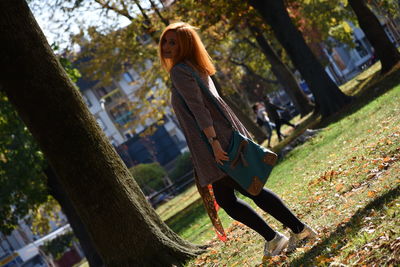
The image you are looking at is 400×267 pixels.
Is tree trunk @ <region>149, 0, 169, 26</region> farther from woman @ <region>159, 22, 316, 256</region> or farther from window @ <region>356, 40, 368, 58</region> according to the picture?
window @ <region>356, 40, 368, 58</region>

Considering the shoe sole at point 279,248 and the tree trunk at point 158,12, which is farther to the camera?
the tree trunk at point 158,12

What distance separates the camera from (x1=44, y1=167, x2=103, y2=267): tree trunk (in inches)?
820

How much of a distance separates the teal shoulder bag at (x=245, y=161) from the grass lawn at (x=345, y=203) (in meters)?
0.72

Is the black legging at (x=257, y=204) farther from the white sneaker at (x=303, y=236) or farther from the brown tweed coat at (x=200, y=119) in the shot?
the brown tweed coat at (x=200, y=119)

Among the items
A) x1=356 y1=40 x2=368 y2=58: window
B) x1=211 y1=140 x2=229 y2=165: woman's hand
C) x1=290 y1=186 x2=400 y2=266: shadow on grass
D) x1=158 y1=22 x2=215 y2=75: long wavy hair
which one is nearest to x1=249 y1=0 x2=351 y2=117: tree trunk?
x1=290 y1=186 x2=400 y2=266: shadow on grass

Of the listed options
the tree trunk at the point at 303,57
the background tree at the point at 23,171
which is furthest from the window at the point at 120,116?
the tree trunk at the point at 303,57

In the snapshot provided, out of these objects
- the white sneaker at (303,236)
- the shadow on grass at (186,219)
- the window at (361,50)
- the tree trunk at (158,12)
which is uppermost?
the tree trunk at (158,12)

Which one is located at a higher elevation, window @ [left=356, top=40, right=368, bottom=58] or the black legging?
the black legging

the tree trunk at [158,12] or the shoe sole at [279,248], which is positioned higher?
the tree trunk at [158,12]

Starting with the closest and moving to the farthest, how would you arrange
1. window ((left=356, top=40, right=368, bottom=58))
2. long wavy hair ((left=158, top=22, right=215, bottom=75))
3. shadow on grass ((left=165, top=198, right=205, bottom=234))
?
long wavy hair ((left=158, top=22, right=215, bottom=75))
shadow on grass ((left=165, top=198, right=205, bottom=234))
window ((left=356, top=40, right=368, bottom=58))

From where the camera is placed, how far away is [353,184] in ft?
25.2

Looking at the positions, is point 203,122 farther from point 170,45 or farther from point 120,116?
point 120,116

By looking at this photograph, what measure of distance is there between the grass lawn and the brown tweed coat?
3.37 feet

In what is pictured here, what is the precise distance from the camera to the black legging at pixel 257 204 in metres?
5.64
